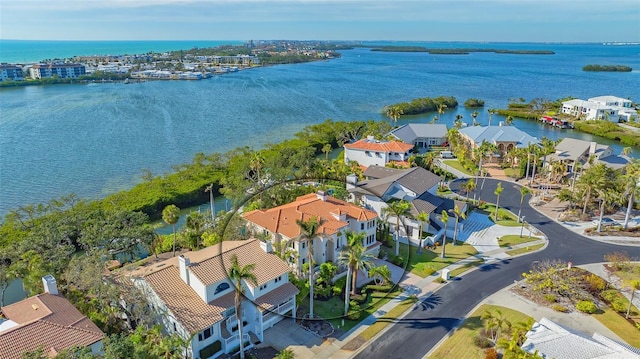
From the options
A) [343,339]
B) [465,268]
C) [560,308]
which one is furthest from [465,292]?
[343,339]

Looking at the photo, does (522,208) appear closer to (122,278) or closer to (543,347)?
(543,347)

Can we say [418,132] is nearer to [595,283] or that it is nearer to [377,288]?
[595,283]

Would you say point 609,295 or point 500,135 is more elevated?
point 500,135

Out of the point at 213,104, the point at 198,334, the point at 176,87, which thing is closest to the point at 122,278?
the point at 198,334

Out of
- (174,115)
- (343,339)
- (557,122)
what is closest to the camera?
(343,339)

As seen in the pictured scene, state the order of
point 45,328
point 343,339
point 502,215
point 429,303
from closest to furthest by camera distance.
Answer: point 45,328
point 343,339
point 429,303
point 502,215

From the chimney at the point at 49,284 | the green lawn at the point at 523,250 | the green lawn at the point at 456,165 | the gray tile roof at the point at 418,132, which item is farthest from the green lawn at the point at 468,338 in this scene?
the gray tile roof at the point at 418,132

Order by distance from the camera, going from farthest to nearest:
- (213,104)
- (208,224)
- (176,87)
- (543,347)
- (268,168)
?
(176,87)
(213,104)
(268,168)
(208,224)
(543,347)

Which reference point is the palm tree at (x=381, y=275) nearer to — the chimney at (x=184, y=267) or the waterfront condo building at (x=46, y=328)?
the chimney at (x=184, y=267)

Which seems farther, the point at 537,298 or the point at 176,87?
the point at 176,87
